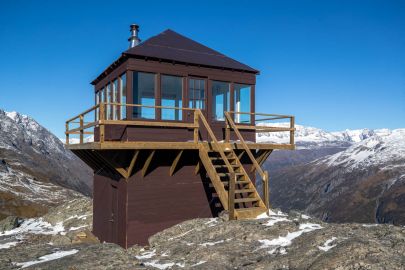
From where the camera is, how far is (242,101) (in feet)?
64.0

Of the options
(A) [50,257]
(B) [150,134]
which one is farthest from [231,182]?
(A) [50,257]

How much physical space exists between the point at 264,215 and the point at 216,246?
3.96 metres

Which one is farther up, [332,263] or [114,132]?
[114,132]

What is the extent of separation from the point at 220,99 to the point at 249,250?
33.5 ft

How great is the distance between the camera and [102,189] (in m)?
19.8

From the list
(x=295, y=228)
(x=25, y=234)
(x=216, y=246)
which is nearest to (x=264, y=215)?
(x=295, y=228)

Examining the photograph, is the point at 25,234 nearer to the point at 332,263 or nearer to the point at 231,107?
the point at 231,107

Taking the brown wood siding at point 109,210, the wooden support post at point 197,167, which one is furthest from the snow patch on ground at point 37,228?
the wooden support post at point 197,167

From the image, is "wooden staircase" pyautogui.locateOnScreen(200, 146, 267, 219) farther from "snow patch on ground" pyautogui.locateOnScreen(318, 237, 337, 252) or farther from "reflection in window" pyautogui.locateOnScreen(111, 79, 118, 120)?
"reflection in window" pyautogui.locateOnScreen(111, 79, 118, 120)

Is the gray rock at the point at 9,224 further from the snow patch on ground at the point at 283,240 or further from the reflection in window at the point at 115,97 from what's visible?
the snow patch on ground at the point at 283,240

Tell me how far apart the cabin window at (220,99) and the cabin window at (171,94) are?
2007mm

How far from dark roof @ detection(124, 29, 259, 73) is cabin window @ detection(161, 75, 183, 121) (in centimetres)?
98

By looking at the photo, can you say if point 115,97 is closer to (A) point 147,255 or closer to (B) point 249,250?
(A) point 147,255

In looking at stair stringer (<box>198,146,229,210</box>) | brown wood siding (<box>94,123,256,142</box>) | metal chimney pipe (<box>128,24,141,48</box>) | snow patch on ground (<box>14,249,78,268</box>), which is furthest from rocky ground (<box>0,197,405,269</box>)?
metal chimney pipe (<box>128,24,141,48</box>)
